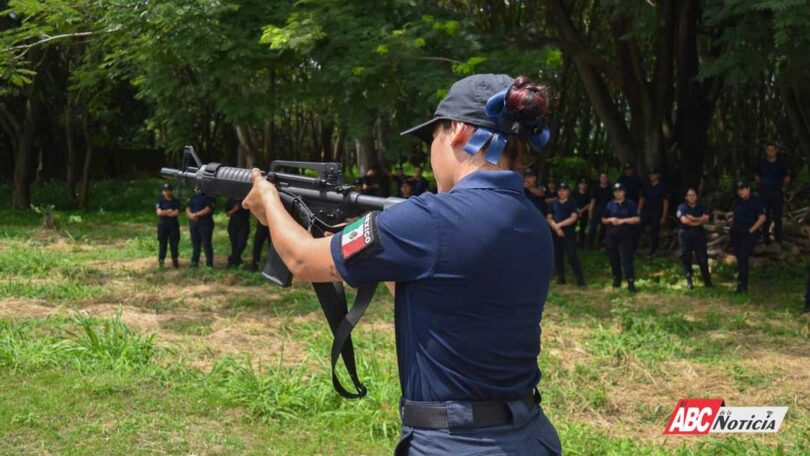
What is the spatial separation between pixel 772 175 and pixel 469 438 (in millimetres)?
14113

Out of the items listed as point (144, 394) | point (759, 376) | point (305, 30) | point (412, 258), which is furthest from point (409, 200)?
point (305, 30)

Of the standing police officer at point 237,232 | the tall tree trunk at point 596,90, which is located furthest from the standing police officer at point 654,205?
the standing police officer at point 237,232

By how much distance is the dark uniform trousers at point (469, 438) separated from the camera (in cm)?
228

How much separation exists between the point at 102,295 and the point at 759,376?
7.48 meters

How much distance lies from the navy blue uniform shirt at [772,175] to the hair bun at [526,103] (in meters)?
13.9

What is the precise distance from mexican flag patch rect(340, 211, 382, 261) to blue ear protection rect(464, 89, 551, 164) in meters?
0.31

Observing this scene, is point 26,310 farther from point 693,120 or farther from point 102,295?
point 693,120

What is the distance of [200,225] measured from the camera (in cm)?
1423

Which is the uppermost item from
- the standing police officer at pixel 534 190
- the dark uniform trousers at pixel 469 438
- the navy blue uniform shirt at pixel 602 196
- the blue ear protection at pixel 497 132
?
the blue ear protection at pixel 497 132

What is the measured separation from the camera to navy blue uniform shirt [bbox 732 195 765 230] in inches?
505

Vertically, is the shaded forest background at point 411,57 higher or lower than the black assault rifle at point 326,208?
higher

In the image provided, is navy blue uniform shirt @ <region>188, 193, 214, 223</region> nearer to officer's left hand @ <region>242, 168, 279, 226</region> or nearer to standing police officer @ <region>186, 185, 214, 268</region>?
standing police officer @ <region>186, 185, 214, 268</region>

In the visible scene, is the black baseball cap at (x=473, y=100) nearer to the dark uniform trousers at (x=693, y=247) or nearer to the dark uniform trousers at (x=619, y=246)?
the dark uniform trousers at (x=619, y=246)

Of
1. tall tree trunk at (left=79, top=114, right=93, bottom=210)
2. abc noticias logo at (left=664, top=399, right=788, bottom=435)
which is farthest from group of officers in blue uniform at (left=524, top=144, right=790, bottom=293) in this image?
tall tree trunk at (left=79, top=114, right=93, bottom=210)
